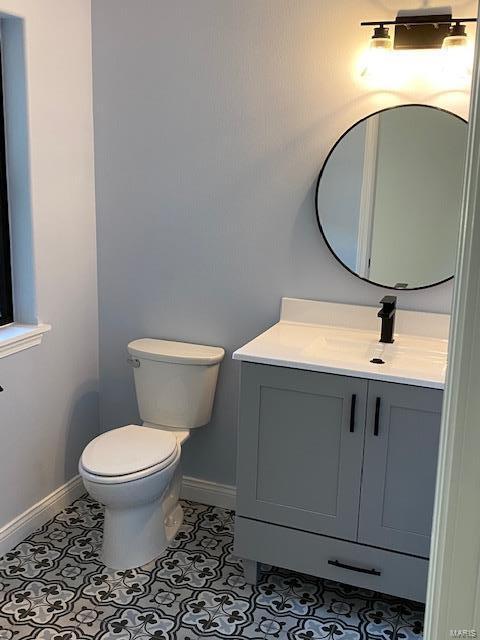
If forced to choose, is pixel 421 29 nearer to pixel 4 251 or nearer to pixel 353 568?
pixel 4 251

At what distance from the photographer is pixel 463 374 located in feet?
2.56

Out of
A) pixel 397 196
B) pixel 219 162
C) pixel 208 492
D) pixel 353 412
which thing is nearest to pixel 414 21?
pixel 397 196

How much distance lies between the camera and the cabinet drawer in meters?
2.19

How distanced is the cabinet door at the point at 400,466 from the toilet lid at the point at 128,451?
79 cm

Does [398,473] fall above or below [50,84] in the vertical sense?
below

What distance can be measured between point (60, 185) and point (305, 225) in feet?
3.34

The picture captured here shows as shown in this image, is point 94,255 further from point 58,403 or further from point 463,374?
point 463,374

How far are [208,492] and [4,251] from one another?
138cm

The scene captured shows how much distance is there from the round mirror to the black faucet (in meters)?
0.14

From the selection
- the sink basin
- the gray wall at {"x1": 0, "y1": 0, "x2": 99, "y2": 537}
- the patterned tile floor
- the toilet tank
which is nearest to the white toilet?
the toilet tank

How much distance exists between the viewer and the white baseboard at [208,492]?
9.84ft

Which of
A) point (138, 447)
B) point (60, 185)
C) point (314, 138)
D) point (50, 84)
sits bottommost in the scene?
point (138, 447)

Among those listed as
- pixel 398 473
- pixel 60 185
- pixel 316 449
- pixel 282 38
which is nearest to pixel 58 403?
pixel 60 185

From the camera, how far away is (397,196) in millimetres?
2473
